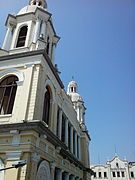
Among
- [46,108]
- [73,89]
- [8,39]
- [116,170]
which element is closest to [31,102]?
[46,108]

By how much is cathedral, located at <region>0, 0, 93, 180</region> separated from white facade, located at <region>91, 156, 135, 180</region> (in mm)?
38925

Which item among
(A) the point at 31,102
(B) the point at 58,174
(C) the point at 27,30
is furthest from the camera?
(C) the point at 27,30

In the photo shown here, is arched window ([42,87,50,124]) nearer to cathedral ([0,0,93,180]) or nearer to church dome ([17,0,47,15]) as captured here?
cathedral ([0,0,93,180])

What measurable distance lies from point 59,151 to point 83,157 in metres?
13.0

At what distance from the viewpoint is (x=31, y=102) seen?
10.9 metres

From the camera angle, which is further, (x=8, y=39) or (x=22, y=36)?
(x=22, y=36)

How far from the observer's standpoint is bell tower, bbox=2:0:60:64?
608 inches

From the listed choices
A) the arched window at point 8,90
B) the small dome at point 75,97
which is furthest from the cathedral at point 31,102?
the small dome at point 75,97

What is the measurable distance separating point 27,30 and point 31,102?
8.57 meters

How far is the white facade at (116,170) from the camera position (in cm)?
5005

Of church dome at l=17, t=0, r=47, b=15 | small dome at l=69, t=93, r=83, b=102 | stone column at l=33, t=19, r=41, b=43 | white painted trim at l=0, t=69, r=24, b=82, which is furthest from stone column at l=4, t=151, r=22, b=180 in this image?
small dome at l=69, t=93, r=83, b=102

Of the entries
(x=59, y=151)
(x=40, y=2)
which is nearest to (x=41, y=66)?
(x=59, y=151)

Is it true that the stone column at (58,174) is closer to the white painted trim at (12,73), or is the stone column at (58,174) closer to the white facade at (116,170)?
the white painted trim at (12,73)

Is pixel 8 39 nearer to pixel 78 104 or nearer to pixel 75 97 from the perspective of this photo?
pixel 78 104
